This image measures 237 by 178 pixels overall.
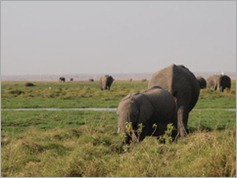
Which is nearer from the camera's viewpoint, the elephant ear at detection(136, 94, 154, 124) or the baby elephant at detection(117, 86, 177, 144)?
the baby elephant at detection(117, 86, 177, 144)

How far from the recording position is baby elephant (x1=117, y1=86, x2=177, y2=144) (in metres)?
8.57

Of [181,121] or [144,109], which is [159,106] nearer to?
[144,109]

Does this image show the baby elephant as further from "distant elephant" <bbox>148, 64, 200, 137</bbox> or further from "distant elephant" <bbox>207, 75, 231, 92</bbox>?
"distant elephant" <bbox>207, 75, 231, 92</bbox>

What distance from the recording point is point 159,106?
30.8 ft

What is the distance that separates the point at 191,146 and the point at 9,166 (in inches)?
102

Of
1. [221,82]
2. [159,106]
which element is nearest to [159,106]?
[159,106]

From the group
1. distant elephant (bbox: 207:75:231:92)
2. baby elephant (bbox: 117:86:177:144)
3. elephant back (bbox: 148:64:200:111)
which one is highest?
elephant back (bbox: 148:64:200:111)

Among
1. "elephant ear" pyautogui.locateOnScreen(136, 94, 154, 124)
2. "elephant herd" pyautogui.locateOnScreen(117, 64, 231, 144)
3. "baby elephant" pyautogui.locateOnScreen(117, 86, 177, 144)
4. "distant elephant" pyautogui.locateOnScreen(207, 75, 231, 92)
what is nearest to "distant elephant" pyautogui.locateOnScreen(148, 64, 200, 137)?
"elephant herd" pyautogui.locateOnScreen(117, 64, 231, 144)

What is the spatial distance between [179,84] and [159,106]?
7.82 ft

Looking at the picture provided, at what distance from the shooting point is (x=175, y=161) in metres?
6.29

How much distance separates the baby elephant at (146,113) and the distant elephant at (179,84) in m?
1.48

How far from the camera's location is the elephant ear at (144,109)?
880cm

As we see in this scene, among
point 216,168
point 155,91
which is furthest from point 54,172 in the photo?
point 155,91

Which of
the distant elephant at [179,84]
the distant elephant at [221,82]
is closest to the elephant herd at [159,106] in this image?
the distant elephant at [179,84]
